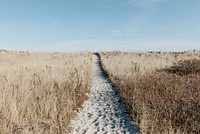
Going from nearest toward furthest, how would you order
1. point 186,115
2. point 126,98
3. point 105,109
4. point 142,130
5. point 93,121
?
point 142,130
point 186,115
point 93,121
point 105,109
point 126,98

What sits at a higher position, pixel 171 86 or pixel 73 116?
pixel 171 86

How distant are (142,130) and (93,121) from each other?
1.76m

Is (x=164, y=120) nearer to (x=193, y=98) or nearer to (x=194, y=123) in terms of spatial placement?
(x=194, y=123)

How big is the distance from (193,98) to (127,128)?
7.09 feet

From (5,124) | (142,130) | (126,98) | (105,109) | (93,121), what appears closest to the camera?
(5,124)

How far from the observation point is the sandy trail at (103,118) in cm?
649

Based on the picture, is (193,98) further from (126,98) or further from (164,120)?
(126,98)

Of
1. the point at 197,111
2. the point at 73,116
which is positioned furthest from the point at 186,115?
the point at 73,116

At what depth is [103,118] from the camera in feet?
25.0

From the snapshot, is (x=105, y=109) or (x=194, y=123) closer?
(x=194, y=123)

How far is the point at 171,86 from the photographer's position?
9.67m

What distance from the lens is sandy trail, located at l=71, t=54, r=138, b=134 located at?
6488mm

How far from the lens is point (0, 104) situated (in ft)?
20.6

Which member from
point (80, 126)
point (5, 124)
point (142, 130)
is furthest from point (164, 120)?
point (5, 124)
